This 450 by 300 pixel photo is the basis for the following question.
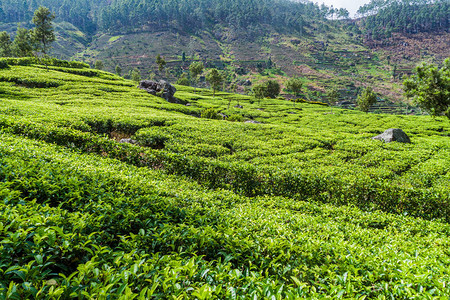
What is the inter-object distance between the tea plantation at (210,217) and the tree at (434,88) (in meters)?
3.96

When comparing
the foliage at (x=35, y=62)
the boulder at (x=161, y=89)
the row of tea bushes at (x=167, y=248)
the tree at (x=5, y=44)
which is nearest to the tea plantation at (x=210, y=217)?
the row of tea bushes at (x=167, y=248)

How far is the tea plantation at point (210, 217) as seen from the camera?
3198 mm

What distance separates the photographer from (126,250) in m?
4.04

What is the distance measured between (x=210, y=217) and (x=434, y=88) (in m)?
22.1

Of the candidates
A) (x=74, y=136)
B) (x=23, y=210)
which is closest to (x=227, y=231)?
(x=23, y=210)

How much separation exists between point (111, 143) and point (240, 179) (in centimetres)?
764

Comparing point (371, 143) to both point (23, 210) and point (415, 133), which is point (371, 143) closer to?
point (23, 210)

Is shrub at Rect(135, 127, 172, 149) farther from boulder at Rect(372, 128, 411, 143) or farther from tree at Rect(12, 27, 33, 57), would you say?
tree at Rect(12, 27, 33, 57)

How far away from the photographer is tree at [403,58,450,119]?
52.6 ft

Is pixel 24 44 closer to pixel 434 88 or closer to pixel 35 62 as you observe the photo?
pixel 35 62

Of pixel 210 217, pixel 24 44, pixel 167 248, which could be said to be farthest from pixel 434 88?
pixel 24 44

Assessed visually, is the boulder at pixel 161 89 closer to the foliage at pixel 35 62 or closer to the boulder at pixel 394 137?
the foliage at pixel 35 62

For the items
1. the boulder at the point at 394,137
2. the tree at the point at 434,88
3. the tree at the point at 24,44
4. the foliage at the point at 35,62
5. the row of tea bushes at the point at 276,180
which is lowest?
the row of tea bushes at the point at 276,180

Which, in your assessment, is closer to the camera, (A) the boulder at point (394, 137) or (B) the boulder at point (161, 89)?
(A) the boulder at point (394, 137)
